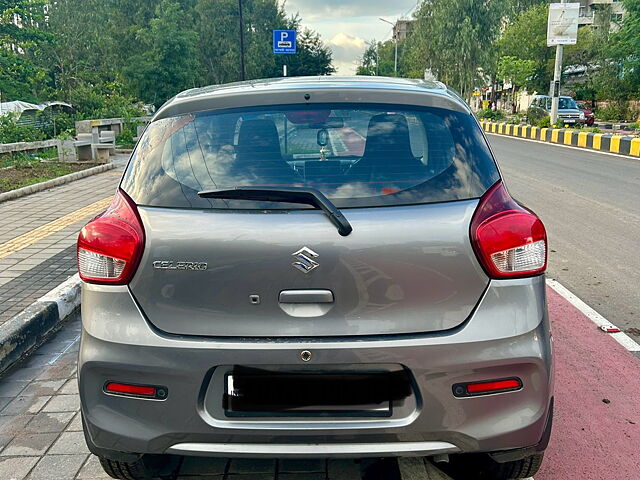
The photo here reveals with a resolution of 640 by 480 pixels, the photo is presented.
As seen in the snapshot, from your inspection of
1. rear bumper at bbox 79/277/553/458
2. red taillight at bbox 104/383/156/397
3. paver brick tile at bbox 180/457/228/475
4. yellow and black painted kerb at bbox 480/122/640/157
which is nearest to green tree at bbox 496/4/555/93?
yellow and black painted kerb at bbox 480/122/640/157

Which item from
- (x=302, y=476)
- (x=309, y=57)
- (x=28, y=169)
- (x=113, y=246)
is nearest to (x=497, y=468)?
(x=302, y=476)

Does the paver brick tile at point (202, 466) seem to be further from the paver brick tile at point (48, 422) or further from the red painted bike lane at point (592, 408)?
the red painted bike lane at point (592, 408)

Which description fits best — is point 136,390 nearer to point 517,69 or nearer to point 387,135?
point 387,135

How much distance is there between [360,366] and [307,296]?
0.30 m

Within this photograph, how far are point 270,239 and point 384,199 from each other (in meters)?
0.43

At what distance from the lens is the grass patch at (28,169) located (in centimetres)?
1165

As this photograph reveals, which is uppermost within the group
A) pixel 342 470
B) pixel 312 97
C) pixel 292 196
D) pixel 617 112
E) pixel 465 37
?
pixel 465 37

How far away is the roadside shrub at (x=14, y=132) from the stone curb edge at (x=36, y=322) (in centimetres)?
1169

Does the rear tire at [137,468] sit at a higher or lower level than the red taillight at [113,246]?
lower

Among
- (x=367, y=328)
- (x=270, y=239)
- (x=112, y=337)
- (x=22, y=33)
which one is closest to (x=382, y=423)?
(x=367, y=328)

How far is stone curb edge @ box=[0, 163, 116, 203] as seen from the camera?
34.1ft

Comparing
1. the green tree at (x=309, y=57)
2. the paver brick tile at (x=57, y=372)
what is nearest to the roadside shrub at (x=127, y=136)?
the paver brick tile at (x=57, y=372)

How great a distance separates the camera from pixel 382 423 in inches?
87.2

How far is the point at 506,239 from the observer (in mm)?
2309
